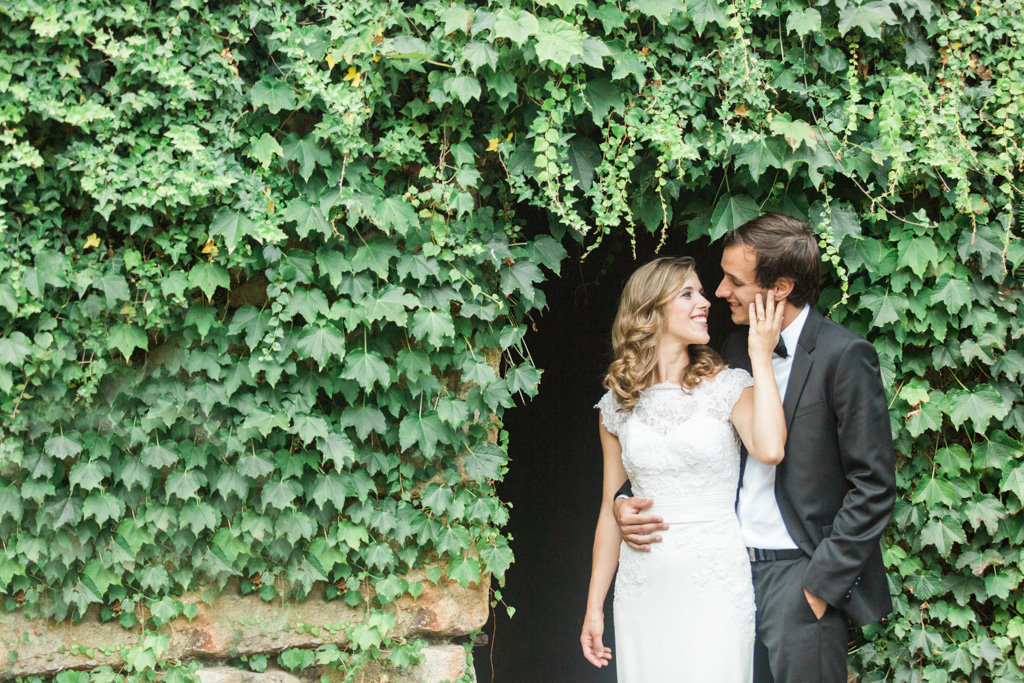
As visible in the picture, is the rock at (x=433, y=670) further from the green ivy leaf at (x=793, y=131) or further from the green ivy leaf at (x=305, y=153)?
the green ivy leaf at (x=793, y=131)

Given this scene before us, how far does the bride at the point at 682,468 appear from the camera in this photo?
2.56 meters

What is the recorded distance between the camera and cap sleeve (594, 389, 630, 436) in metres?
2.85

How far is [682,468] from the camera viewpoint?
2.67m

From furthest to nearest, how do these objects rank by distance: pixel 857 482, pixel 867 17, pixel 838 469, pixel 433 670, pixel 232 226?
pixel 433 670, pixel 867 17, pixel 232 226, pixel 838 469, pixel 857 482

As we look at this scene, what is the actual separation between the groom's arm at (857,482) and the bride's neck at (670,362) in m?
0.56

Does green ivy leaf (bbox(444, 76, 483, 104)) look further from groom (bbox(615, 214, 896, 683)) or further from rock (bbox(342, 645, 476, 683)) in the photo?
rock (bbox(342, 645, 476, 683))

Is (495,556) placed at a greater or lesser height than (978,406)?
lesser

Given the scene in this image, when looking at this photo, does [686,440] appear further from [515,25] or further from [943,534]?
[515,25]

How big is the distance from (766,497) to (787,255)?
2.68 ft

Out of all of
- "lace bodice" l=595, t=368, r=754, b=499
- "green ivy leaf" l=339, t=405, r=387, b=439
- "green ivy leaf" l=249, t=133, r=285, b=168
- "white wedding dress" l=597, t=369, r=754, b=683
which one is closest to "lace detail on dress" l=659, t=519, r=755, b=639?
"white wedding dress" l=597, t=369, r=754, b=683

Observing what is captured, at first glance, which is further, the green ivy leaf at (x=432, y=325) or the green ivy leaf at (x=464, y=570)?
the green ivy leaf at (x=464, y=570)

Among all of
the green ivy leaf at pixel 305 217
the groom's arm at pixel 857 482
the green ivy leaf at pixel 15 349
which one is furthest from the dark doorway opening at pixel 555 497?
the green ivy leaf at pixel 15 349

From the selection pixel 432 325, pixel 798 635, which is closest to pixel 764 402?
pixel 798 635

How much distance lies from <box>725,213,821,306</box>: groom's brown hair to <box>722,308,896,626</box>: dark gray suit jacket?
11cm
